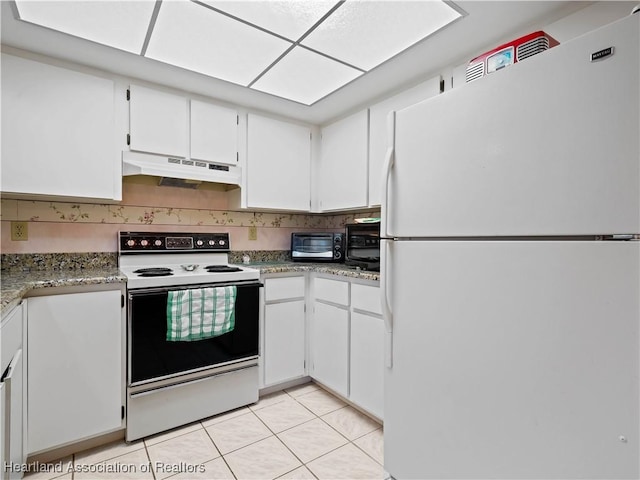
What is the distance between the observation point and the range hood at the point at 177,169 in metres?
2.05

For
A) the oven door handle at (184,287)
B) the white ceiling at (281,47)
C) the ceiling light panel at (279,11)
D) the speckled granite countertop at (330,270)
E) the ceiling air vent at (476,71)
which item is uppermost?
the ceiling light panel at (279,11)

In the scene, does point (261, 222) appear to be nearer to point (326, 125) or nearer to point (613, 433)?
point (326, 125)

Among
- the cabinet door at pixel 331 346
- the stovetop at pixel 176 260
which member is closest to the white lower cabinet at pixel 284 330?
the cabinet door at pixel 331 346

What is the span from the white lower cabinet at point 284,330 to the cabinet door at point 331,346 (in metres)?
0.11

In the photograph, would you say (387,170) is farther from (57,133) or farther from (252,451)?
(57,133)

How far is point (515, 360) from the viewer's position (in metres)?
0.96

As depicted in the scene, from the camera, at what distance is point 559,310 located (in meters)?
0.88

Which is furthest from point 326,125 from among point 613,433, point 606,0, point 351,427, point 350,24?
point 613,433

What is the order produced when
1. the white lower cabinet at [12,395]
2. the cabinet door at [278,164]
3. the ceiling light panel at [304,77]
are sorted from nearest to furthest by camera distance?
1. the white lower cabinet at [12,395]
2. the ceiling light panel at [304,77]
3. the cabinet door at [278,164]

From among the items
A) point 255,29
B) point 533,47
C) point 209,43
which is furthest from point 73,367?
point 533,47

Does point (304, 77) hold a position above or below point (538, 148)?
above

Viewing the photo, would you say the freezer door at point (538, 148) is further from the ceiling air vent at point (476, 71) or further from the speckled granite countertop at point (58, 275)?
the speckled granite countertop at point (58, 275)

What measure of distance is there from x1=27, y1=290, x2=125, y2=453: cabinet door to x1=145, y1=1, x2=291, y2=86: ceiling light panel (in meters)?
1.32

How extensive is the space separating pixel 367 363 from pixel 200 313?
104 cm
